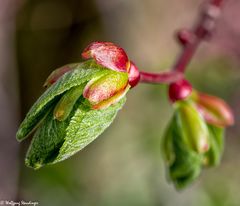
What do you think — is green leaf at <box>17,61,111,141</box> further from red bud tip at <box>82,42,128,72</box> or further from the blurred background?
the blurred background

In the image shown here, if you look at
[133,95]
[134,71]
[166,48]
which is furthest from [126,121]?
[134,71]

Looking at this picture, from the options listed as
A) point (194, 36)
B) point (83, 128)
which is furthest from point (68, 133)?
→ point (194, 36)

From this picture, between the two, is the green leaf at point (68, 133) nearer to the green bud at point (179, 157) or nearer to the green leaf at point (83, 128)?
the green leaf at point (83, 128)

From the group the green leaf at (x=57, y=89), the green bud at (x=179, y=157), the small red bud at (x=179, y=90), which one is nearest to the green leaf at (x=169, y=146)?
the green bud at (x=179, y=157)

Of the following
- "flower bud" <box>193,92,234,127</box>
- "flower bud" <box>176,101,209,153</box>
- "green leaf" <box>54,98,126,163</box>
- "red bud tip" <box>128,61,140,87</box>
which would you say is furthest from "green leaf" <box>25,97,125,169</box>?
"flower bud" <box>193,92,234,127</box>

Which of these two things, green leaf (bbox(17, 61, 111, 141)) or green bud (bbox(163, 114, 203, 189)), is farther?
green bud (bbox(163, 114, 203, 189))
